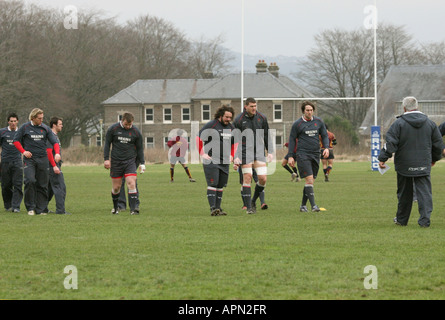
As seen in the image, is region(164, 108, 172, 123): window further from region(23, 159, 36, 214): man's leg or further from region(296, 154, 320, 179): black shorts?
region(296, 154, 320, 179): black shorts

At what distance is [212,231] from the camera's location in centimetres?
1173

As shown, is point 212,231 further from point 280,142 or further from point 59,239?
point 280,142

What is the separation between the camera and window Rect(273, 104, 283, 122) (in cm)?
7850

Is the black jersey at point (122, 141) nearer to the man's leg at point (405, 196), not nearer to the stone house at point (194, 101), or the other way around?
the man's leg at point (405, 196)

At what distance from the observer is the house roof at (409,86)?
8012cm

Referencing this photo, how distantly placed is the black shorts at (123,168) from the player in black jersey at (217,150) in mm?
1373

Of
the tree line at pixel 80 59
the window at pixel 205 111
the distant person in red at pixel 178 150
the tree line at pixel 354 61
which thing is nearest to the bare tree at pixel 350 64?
the tree line at pixel 354 61

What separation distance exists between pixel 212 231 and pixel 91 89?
6898 cm

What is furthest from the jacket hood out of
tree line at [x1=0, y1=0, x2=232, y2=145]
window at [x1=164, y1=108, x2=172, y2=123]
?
window at [x1=164, y1=108, x2=172, y2=123]

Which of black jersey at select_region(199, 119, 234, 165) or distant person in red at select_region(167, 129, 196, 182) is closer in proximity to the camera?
black jersey at select_region(199, 119, 234, 165)

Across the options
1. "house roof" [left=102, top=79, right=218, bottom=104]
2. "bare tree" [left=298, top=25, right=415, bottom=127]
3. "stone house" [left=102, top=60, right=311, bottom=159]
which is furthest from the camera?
"house roof" [left=102, top=79, right=218, bottom=104]

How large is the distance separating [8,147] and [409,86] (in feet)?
224

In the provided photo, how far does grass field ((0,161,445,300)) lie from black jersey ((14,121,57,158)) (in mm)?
1219
